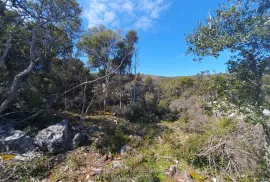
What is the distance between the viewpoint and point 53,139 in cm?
484

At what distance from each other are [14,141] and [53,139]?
3.53 ft

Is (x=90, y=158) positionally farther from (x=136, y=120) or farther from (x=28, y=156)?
(x=136, y=120)

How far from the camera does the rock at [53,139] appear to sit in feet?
15.4

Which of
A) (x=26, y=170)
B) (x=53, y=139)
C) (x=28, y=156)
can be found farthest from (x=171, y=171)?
(x=28, y=156)

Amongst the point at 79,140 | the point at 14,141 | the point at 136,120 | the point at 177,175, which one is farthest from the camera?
the point at 136,120

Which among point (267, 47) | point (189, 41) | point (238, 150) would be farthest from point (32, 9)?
point (238, 150)

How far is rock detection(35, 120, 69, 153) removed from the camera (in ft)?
15.4

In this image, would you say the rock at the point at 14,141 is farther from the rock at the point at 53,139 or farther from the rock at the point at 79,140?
the rock at the point at 79,140

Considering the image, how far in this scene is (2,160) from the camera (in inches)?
149

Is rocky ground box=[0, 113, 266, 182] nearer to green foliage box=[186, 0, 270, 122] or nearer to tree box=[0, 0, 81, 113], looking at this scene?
tree box=[0, 0, 81, 113]

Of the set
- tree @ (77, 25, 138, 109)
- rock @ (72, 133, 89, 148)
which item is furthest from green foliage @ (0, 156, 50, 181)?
tree @ (77, 25, 138, 109)

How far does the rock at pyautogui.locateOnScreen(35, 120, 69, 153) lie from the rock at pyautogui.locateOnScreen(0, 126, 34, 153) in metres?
0.27

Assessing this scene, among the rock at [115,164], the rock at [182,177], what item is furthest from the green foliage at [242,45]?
the rock at [115,164]

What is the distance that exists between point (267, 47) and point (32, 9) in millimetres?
6301
